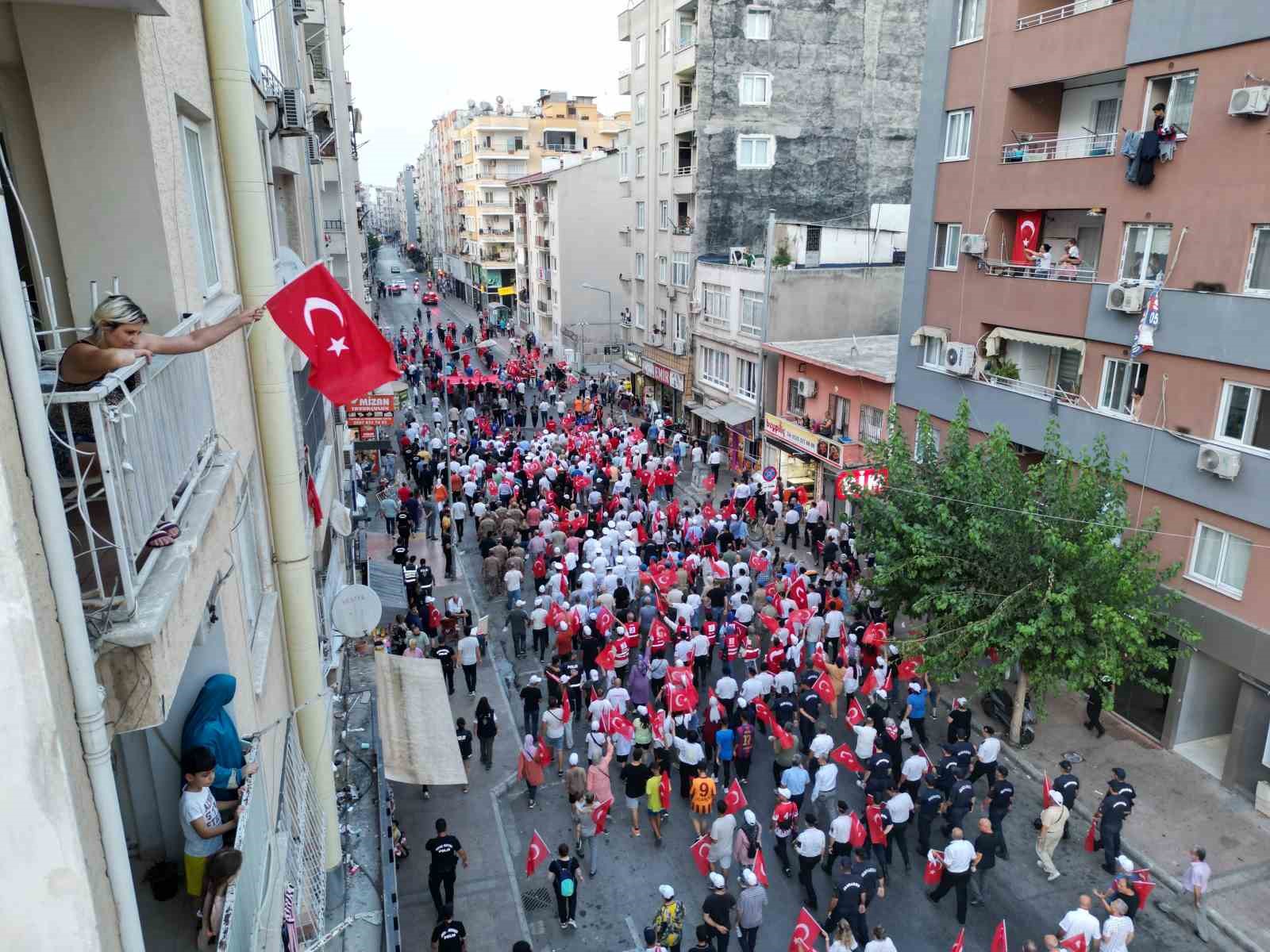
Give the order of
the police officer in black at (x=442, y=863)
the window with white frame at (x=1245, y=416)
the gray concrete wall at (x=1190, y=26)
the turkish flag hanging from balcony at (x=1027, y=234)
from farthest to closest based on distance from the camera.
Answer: the turkish flag hanging from balcony at (x=1027, y=234) < the window with white frame at (x=1245, y=416) < the gray concrete wall at (x=1190, y=26) < the police officer in black at (x=442, y=863)

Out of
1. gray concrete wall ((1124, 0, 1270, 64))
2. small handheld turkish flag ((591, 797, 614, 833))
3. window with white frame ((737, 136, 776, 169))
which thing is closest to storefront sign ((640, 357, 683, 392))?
window with white frame ((737, 136, 776, 169))

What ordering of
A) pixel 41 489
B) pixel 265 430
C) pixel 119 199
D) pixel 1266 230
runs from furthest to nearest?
1. pixel 1266 230
2. pixel 265 430
3. pixel 119 199
4. pixel 41 489

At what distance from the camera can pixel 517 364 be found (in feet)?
147

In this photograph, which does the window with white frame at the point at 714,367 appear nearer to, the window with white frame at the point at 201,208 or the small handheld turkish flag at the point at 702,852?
the small handheld turkish flag at the point at 702,852

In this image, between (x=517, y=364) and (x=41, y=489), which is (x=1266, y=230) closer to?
(x=41, y=489)

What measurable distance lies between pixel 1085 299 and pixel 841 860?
11821 mm

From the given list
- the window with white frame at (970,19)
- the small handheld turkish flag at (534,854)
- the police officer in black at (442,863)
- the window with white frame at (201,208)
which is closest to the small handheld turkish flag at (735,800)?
the small handheld turkish flag at (534,854)

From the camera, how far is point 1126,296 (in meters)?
15.3

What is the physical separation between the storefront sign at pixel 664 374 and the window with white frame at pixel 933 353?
54.9 ft

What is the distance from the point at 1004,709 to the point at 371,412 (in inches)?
715

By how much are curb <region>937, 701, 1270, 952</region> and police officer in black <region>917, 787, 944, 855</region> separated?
2949mm

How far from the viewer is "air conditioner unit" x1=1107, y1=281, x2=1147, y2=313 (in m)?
15.2

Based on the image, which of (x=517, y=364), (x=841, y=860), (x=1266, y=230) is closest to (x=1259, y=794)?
(x=841, y=860)

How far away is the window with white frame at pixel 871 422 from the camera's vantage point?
2508cm
